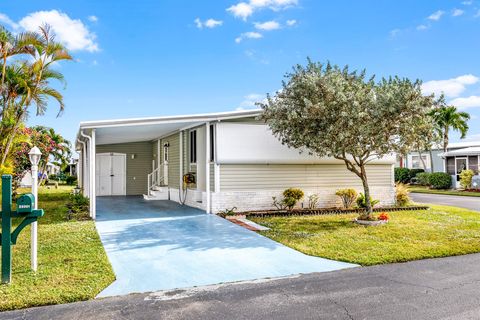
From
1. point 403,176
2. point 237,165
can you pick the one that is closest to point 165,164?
point 237,165

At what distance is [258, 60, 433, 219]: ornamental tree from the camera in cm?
878

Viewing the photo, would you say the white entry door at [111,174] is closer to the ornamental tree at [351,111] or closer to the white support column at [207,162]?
the white support column at [207,162]

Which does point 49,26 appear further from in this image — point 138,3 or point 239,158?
point 239,158

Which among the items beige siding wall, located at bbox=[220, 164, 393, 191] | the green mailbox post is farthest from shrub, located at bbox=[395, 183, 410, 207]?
the green mailbox post

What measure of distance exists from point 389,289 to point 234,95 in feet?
47.5

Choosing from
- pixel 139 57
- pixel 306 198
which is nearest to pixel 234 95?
pixel 139 57

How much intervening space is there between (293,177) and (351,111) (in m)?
3.97

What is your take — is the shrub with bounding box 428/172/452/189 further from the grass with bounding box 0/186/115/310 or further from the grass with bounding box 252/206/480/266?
the grass with bounding box 0/186/115/310

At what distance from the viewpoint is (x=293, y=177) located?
12.2 m

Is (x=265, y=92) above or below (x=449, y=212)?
above

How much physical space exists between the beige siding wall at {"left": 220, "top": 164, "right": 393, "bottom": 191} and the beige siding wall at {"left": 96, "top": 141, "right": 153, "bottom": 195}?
348 inches

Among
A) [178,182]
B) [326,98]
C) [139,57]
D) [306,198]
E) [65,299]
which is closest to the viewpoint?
[65,299]

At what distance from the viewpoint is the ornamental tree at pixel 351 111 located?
Answer: 346 inches

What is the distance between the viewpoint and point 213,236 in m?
8.22
